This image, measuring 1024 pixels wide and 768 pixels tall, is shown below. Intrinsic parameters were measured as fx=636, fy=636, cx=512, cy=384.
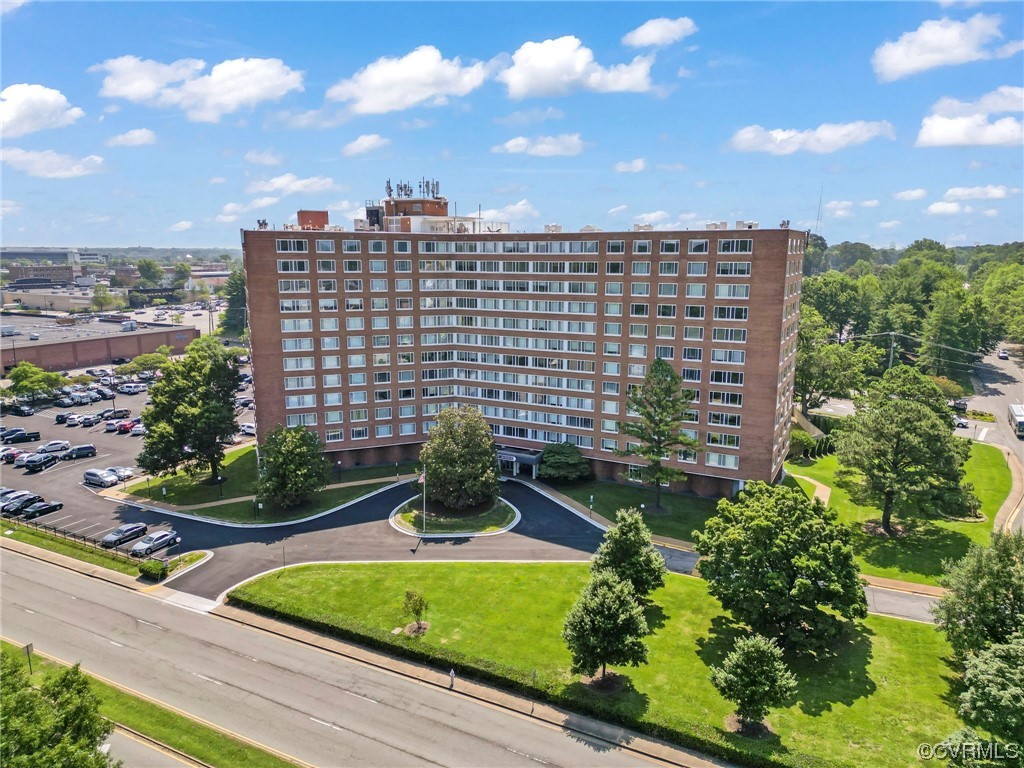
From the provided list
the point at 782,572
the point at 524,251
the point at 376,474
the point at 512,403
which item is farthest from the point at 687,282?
the point at 376,474

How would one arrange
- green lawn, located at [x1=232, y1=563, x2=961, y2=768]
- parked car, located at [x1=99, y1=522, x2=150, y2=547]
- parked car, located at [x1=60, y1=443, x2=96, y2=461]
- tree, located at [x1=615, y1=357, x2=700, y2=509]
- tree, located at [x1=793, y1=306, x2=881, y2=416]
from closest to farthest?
green lawn, located at [x1=232, y1=563, x2=961, y2=768] < parked car, located at [x1=99, y1=522, x2=150, y2=547] < tree, located at [x1=615, y1=357, x2=700, y2=509] < parked car, located at [x1=60, y1=443, x2=96, y2=461] < tree, located at [x1=793, y1=306, x2=881, y2=416]

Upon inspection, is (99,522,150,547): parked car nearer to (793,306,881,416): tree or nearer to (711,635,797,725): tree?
(711,635,797,725): tree

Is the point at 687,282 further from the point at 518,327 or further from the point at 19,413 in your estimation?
the point at 19,413

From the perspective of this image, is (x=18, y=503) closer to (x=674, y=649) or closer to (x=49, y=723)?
(x=49, y=723)

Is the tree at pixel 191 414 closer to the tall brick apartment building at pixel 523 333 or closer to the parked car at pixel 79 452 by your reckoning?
the tall brick apartment building at pixel 523 333

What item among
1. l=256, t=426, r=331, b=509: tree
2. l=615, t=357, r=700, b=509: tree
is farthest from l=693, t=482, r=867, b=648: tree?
l=256, t=426, r=331, b=509: tree

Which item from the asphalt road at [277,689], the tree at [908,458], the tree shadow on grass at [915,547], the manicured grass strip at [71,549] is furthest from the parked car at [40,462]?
the tree shadow on grass at [915,547]

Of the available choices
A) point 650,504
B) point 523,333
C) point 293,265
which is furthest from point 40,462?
point 650,504
